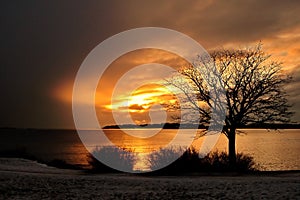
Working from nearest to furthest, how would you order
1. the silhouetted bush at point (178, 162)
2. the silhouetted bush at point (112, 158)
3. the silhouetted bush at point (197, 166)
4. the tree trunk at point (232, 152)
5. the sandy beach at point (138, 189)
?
the sandy beach at point (138, 189), the silhouetted bush at point (197, 166), the silhouetted bush at point (178, 162), the silhouetted bush at point (112, 158), the tree trunk at point (232, 152)

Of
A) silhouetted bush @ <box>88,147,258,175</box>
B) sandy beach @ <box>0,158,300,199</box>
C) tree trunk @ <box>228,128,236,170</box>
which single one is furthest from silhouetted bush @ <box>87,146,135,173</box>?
sandy beach @ <box>0,158,300,199</box>

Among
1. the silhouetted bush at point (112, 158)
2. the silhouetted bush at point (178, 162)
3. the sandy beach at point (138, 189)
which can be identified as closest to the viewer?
the sandy beach at point (138, 189)

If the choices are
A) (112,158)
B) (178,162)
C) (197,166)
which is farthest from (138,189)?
(112,158)

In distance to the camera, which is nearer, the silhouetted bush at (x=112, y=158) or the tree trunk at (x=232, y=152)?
the silhouetted bush at (x=112, y=158)

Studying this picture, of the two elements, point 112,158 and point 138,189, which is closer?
point 138,189

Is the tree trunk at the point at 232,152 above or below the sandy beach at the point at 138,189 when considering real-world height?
above

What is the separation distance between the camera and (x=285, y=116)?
32.5m

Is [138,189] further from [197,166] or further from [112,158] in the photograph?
[112,158]

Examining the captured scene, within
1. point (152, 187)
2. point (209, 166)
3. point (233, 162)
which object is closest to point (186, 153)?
point (209, 166)

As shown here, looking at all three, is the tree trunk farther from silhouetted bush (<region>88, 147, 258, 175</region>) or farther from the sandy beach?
the sandy beach

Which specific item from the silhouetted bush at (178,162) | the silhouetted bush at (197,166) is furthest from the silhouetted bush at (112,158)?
the silhouetted bush at (197,166)

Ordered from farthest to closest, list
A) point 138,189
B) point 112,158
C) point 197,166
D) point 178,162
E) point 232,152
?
point 232,152, point 112,158, point 197,166, point 178,162, point 138,189

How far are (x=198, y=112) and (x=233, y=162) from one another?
5.40 m

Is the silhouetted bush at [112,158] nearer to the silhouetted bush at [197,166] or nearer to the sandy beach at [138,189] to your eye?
the silhouetted bush at [197,166]
